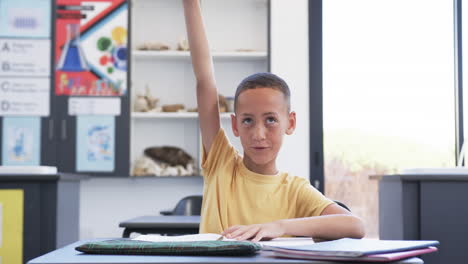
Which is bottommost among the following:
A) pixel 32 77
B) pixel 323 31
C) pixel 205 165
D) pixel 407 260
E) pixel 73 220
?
pixel 73 220

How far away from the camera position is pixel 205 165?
152 cm

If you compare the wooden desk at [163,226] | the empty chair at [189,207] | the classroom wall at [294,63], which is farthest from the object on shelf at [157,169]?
the wooden desk at [163,226]

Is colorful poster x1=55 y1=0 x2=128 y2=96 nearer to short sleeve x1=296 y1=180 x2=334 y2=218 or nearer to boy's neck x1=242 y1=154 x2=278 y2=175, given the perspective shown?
boy's neck x1=242 y1=154 x2=278 y2=175

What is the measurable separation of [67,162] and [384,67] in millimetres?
2518

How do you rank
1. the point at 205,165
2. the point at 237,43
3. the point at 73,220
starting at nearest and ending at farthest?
the point at 205,165 → the point at 73,220 → the point at 237,43

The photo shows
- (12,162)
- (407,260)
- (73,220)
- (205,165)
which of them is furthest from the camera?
(12,162)

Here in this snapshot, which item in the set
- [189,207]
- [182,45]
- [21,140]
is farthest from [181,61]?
[189,207]

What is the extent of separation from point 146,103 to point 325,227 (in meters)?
3.76

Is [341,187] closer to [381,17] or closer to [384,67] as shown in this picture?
[384,67]

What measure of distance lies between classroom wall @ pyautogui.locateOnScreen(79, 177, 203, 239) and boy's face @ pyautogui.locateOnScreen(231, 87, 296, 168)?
3590 millimetres

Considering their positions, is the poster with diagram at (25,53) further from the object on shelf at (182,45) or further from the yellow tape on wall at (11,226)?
the yellow tape on wall at (11,226)

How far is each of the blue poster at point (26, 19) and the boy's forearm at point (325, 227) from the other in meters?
3.99

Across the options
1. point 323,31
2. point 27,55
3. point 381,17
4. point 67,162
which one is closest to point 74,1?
point 27,55

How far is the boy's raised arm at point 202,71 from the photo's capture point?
1486 millimetres
